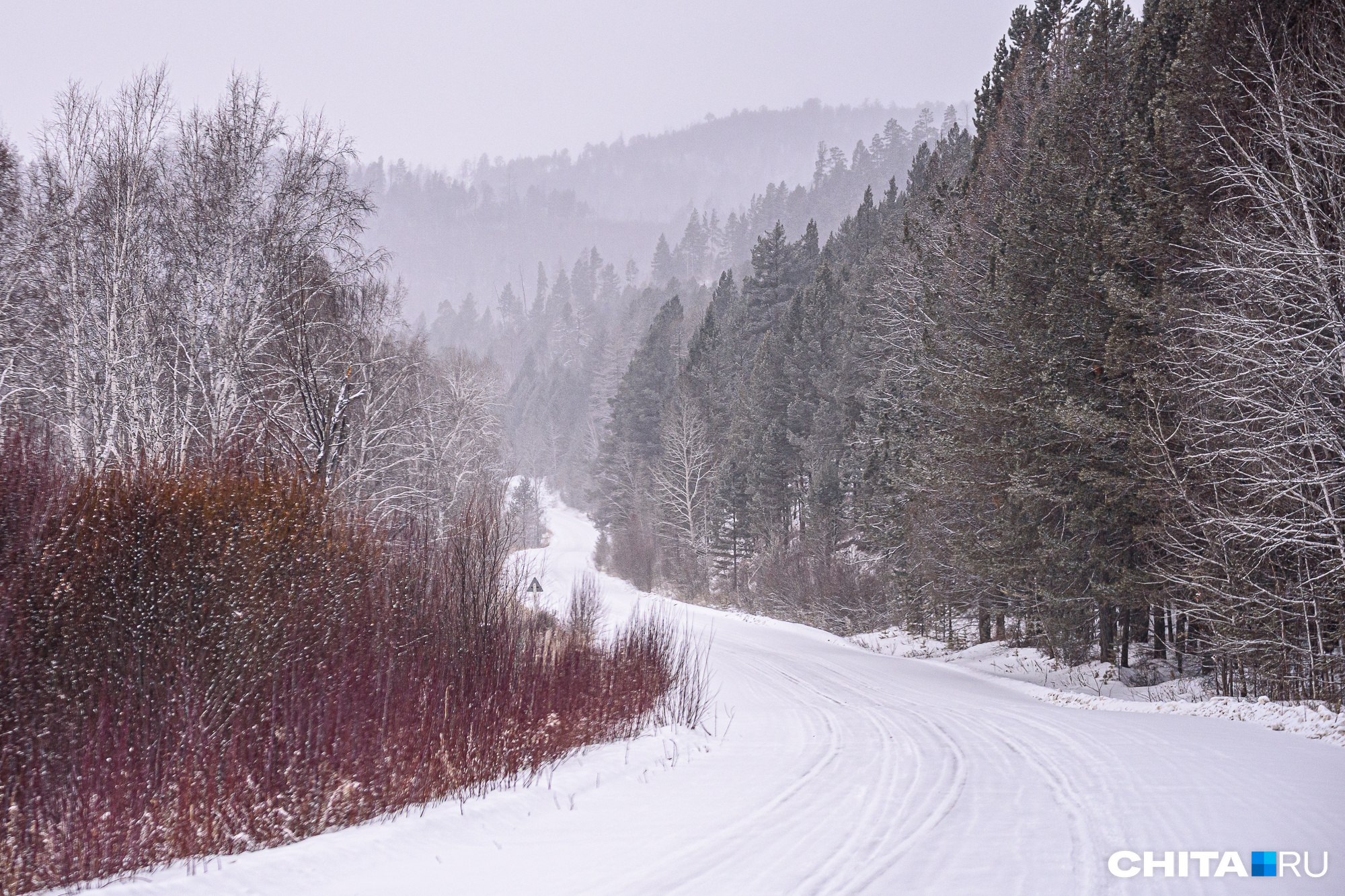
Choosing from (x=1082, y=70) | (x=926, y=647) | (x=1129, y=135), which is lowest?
(x=926, y=647)

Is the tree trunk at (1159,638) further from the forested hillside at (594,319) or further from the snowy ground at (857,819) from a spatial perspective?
the forested hillside at (594,319)

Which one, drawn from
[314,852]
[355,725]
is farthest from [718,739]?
[314,852]

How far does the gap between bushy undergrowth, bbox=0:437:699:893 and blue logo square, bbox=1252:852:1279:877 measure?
5.41 metres

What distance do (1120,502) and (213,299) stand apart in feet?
59.0

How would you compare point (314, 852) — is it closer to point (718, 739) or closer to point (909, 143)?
point (718, 739)

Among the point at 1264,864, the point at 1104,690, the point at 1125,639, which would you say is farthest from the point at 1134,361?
the point at 1264,864

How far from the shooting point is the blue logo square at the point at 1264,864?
433 centimetres

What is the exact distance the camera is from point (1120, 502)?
548 inches

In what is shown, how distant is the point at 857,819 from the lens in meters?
5.48

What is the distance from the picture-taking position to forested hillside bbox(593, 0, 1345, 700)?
10320 mm

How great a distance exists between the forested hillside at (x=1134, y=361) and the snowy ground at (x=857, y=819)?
3438 mm

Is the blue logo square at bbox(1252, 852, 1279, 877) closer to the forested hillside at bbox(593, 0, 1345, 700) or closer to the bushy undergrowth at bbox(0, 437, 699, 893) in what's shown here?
the bushy undergrowth at bbox(0, 437, 699, 893)

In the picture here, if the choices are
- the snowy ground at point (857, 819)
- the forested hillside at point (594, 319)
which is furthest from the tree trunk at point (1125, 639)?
the forested hillside at point (594, 319)

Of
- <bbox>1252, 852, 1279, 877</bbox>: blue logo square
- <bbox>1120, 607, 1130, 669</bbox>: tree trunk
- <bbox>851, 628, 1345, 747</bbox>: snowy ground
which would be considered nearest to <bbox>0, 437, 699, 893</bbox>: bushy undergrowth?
<bbox>1252, 852, 1279, 877</bbox>: blue logo square
